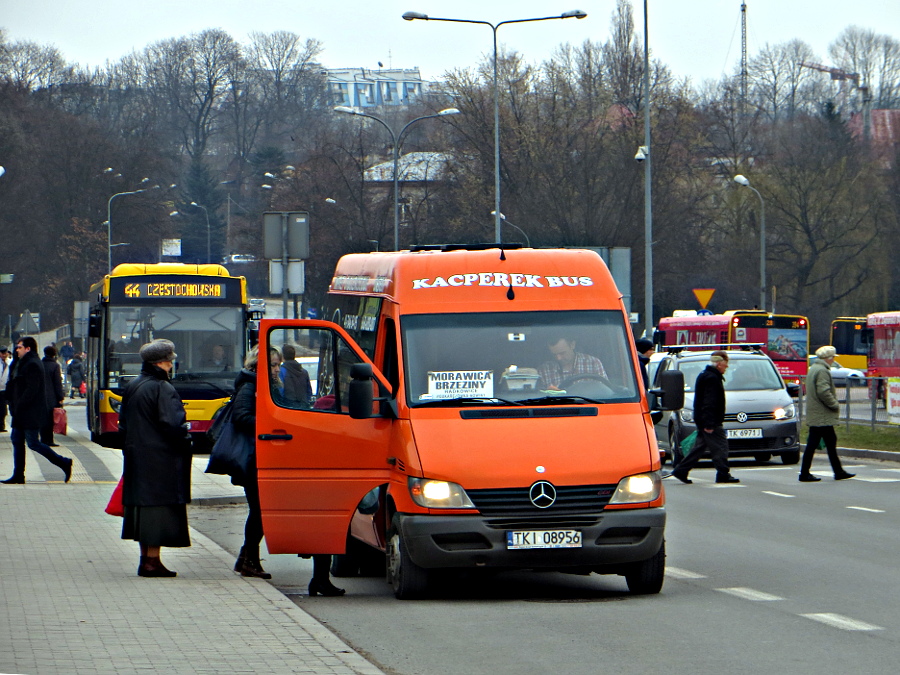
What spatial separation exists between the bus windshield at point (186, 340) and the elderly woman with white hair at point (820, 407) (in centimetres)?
973

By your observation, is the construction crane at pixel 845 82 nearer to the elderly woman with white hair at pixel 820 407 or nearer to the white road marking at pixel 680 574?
the elderly woman with white hair at pixel 820 407

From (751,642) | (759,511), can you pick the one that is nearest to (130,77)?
(759,511)

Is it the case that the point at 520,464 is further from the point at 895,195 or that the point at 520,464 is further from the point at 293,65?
the point at 293,65

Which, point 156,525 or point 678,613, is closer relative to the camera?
point 678,613

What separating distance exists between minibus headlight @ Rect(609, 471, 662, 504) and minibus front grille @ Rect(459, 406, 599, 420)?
1.66 ft

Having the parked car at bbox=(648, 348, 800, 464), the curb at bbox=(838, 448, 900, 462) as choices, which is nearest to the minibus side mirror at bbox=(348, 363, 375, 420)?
the parked car at bbox=(648, 348, 800, 464)

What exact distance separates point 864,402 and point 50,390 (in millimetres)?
14728

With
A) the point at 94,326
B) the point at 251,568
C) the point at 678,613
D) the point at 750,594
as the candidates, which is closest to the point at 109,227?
the point at 94,326

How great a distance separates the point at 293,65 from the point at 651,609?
96259 millimetres

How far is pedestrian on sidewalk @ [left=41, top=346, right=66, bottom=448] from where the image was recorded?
19.0 m

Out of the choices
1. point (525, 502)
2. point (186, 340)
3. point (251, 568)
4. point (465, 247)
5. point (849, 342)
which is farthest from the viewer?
point (849, 342)

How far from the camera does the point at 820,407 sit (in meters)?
19.2

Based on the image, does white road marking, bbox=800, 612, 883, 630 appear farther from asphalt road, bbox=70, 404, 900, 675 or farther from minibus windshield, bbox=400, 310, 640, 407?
minibus windshield, bbox=400, 310, 640, 407

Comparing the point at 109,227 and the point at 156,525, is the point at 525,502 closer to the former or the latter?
the point at 156,525
